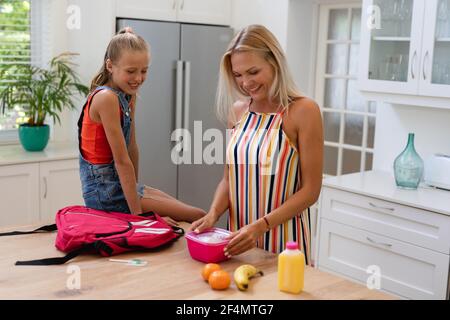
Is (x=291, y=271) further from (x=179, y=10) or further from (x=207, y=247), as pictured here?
(x=179, y=10)

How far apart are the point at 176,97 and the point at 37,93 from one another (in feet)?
3.09

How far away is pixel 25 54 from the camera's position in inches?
161

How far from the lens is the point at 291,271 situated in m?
1.54

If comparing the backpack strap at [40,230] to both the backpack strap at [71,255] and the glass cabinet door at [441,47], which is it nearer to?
the backpack strap at [71,255]

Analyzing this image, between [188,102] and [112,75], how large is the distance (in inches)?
79.5

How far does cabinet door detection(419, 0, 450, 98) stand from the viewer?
303 cm

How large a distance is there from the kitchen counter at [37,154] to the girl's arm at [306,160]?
2112mm

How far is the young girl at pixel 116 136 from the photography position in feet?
6.88

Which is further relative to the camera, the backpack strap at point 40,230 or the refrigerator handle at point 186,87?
the refrigerator handle at point 186,87

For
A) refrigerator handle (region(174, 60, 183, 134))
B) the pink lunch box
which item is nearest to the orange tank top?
the pink lunch box

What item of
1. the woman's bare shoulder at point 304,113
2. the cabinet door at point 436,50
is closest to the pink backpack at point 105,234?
the woman's bare shoulder at point 304,113

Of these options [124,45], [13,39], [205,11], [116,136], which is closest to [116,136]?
[116,136]

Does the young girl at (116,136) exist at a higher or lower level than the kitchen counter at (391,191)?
higher
